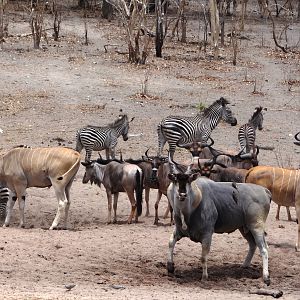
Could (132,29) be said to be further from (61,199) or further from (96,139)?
(61,199)

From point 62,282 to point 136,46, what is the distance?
60.9 ft

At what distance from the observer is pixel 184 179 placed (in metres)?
11.4

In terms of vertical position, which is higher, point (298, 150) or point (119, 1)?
point (119, 1)

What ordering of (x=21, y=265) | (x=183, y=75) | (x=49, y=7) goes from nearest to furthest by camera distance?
(x=21, y=265) < (x=183, y=75) < (x=49, y=7)

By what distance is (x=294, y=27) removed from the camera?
39.8 metres

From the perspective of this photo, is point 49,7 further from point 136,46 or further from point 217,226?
point 217,226

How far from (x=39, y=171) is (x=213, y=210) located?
4052mm

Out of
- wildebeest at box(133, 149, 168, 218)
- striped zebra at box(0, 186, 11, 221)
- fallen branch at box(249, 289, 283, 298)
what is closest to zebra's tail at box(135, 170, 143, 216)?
wildebeest at box(133, 149, 168, 218)

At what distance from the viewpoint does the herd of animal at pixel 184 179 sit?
11.8 metres

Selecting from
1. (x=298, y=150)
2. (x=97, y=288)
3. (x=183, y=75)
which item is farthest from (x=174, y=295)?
(x=183, y=75)

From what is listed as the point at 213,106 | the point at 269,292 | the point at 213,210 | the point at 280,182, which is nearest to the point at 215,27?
the point at 213,106

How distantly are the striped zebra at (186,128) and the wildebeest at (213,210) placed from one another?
7095 millimetres

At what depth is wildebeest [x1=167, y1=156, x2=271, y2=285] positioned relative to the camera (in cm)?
1162

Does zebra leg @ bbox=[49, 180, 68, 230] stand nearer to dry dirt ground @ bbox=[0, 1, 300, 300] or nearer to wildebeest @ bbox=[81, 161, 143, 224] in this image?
dry dirt ground @ bbox=[0, 1, 300, 300]
